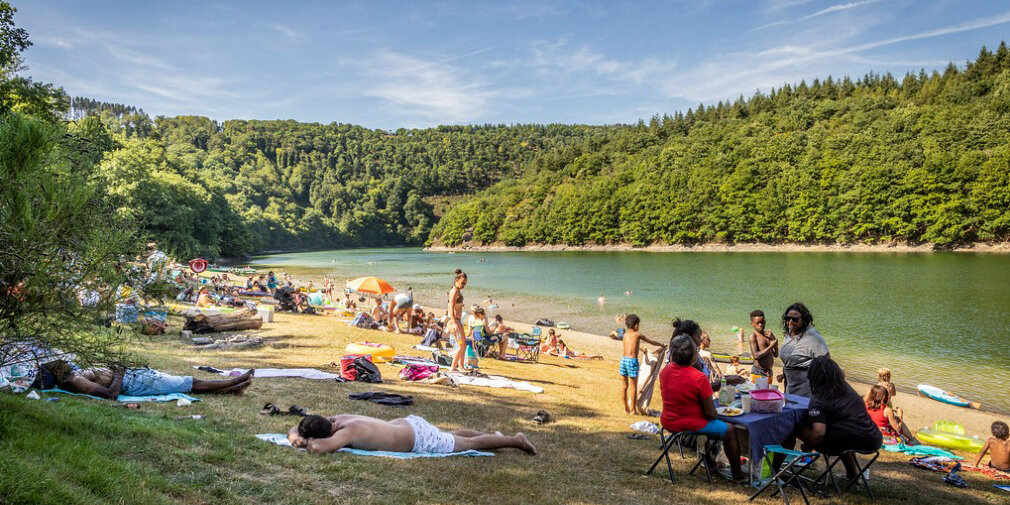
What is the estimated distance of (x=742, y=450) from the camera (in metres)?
5.32

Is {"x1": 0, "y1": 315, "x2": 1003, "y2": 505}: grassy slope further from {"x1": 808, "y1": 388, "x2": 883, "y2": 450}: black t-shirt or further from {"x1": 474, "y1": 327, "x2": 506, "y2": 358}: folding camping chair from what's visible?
{"x1": 474, "y1": 327, "x2": 506, "y2": 358}: folding camping chair

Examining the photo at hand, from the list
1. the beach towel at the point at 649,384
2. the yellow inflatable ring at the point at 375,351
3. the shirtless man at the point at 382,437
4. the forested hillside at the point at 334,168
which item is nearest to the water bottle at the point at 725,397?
the shirtless man at the point at 382,437

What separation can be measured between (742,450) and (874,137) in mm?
92333

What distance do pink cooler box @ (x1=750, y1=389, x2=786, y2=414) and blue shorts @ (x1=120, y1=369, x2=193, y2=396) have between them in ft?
20.5

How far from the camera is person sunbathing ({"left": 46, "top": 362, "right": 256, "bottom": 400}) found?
582 cm

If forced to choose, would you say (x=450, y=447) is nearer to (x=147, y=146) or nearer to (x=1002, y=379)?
(x=1002, y=379)

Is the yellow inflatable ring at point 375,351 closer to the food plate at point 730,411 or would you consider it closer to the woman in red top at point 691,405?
the woman in red top at point 691,405

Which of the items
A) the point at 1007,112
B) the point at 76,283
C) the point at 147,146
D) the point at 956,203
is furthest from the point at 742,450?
the point at 1007,112

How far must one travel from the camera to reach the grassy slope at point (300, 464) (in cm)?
343

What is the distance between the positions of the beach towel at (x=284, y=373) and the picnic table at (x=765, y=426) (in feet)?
19.6

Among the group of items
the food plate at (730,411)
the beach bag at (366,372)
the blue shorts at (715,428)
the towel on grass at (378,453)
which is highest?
the food plate at (730,411)

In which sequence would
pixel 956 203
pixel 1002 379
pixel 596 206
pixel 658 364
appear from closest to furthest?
pixel 658 364
pixel 1002 379
pixel 956 203
pixel 596 206

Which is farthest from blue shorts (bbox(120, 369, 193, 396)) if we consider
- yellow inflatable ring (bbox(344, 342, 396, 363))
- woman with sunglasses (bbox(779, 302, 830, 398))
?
woman with sunglasses (bbox(779, 302, 830, 398))

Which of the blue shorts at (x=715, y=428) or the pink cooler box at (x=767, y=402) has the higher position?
the pink cooler box at (x=767, y=402)
